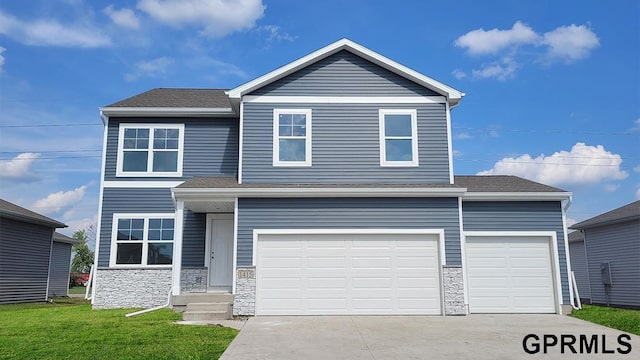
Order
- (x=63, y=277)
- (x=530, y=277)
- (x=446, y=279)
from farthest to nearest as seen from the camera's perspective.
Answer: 1. (x=63, y=277)
2. (x=530, y=277)
3. (x=446, y=279)

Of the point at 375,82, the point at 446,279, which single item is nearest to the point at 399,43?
the point at 375,82

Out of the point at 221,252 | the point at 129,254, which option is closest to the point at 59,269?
the point at 129,254

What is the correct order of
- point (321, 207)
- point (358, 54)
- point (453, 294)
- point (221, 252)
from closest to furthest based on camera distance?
point (453, 294) < point (321, 207) < point (358, 54) < point (221, 252)

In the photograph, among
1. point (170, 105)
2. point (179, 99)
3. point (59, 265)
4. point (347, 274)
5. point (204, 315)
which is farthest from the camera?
point (59, 265)

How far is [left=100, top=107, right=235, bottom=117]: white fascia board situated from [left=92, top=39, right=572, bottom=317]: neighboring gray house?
47 millimetres

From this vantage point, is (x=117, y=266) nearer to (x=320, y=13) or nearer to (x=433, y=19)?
(x=320, y=13)

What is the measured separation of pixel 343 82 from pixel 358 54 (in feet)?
3.15

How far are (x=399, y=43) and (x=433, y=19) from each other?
130cm

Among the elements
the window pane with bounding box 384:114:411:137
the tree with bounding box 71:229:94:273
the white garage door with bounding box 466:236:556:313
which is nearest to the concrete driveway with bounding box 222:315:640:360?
the white garage door with bounding box 466:236:556:313

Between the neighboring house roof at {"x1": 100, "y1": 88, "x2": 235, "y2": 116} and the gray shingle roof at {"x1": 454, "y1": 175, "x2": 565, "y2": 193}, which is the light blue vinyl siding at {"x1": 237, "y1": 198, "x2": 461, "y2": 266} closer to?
the gray shingle roof at {"x1": 454, "y1": 175, "x2": 565, "y2": 193}

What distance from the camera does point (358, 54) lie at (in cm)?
1340

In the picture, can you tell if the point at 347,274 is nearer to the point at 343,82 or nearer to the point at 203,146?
the point at 343,82

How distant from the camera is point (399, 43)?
50.0 feet

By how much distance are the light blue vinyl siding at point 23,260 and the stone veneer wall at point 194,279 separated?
8.05 meters
